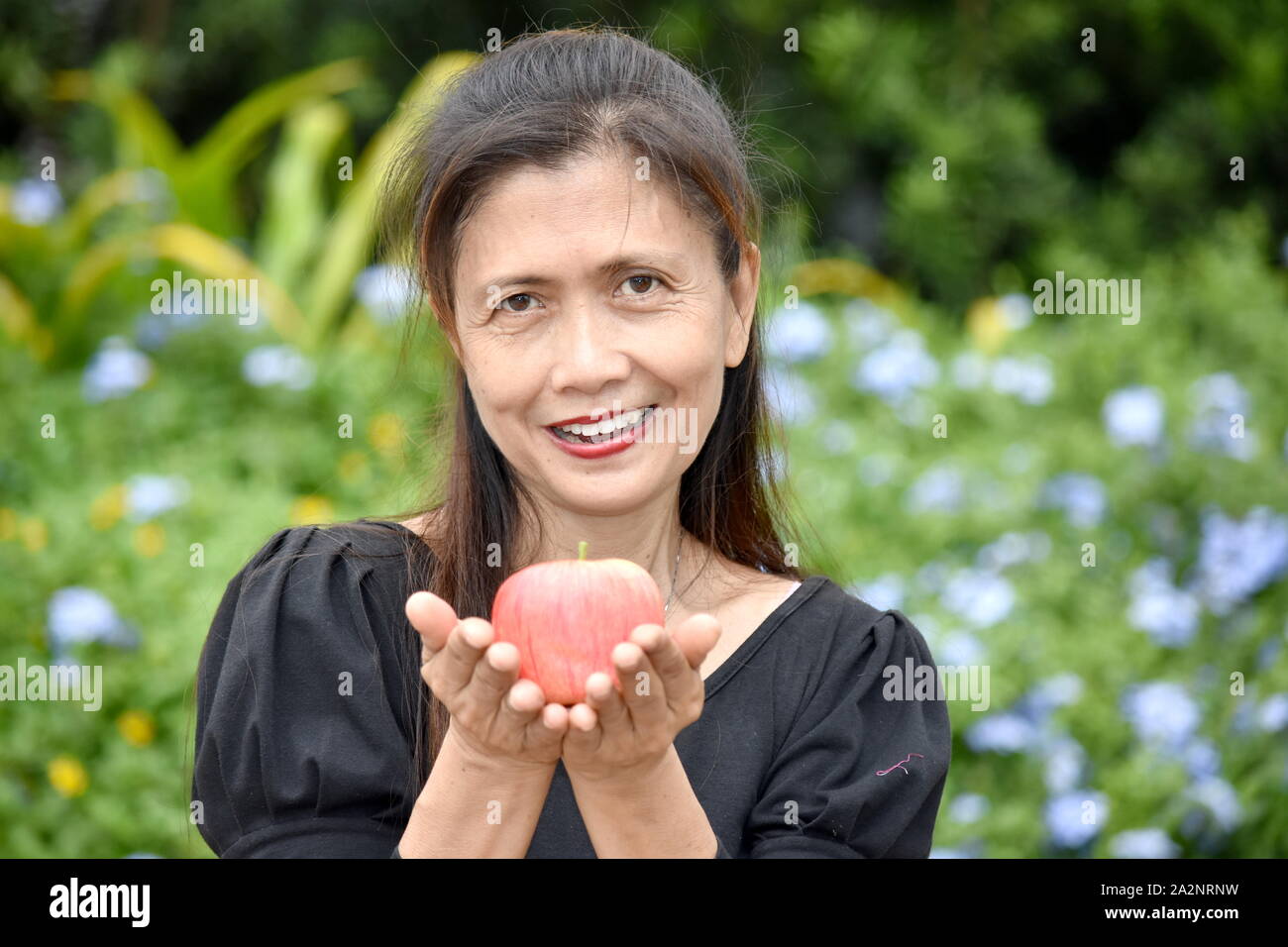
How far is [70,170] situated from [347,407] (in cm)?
282

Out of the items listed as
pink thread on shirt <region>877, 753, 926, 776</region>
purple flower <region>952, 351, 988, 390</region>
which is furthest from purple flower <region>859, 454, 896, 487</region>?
pink thread on shirt <region>877, 753, 926, 776</region>

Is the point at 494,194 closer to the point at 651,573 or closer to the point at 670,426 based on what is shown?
the point at 670,426

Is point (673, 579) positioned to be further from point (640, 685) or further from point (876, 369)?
point (876, 369)

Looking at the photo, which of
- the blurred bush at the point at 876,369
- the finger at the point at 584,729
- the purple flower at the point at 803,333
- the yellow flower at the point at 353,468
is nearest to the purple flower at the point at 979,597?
the blurred bush at the point at 876,369

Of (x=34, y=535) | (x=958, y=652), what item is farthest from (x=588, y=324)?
(x=34, y=535)

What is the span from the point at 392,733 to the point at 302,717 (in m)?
0.11

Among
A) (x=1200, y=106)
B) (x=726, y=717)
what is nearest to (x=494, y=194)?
(x=726, y=717)

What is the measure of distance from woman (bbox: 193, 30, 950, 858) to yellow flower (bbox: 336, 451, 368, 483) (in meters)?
2.12

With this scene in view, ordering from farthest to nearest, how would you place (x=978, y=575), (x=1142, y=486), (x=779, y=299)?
(x=779, y=299) → (x=1142, y=486) → (x=978, y=575)

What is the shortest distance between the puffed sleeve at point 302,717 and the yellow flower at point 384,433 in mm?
2225

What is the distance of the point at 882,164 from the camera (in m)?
6.57

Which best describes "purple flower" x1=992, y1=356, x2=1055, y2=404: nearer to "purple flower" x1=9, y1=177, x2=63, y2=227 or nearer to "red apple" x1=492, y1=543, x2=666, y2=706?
"red apple" x1=492, y1=543, x2=666, y2=706

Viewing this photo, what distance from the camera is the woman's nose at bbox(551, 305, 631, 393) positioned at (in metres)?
1.70

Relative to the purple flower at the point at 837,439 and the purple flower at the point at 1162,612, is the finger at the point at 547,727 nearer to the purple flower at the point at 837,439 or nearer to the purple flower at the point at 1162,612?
the purple flower at the point at 1162,612
